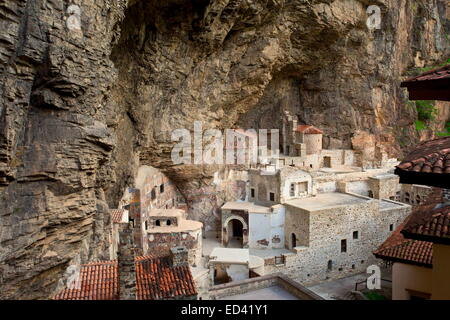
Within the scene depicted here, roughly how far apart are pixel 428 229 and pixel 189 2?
1536 cm

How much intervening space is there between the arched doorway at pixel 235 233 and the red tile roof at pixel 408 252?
12150mm

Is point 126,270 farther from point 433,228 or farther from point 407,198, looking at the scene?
point 407,198

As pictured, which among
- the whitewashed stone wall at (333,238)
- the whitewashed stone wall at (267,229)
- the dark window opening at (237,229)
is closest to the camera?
the whitewashed stone wall at (333,238)

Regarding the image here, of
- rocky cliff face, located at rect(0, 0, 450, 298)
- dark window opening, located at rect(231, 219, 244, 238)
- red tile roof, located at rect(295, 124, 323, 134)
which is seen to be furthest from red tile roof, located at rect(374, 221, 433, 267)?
red tile roof, located at rect(295, 124, 323, 134)

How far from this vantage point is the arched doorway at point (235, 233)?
81.2ft

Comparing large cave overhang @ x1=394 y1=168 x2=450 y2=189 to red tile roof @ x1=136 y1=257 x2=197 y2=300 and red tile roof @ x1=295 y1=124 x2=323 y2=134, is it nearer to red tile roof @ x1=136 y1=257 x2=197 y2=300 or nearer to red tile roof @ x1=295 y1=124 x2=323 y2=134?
red tile roof @ x1=136 y1=257 x2=197 y2=300

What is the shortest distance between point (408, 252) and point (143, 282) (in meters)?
9.39

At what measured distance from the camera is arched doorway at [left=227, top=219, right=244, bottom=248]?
2476 cm

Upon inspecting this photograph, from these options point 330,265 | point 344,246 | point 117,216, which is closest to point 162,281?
point 117,216

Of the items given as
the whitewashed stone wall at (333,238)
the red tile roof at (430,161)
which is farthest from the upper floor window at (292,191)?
the red tile roof at (430,161)

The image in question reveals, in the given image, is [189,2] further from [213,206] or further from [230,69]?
[213,206]

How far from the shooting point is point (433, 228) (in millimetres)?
→ 5668

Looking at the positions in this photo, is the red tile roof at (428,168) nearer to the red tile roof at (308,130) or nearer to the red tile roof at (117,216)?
the red tile roof at (117,216)

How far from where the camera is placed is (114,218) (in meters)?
16.3
